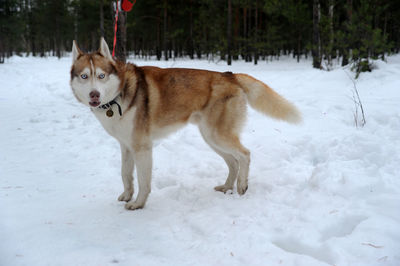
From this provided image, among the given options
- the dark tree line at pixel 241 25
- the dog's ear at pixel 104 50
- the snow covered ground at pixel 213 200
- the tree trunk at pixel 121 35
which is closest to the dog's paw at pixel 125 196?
the snow covered ground at pixel 213 200

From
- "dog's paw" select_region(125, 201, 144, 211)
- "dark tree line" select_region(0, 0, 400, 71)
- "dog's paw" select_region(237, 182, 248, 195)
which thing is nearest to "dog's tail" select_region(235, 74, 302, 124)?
"dog's paw" select_region(237, 182, 248, 195)

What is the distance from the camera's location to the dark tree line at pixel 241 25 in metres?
8.93

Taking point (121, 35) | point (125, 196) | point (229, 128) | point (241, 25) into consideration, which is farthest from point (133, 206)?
point (241, 25)

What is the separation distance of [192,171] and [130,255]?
1.81 m

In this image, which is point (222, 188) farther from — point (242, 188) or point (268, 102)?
point (268, 102)

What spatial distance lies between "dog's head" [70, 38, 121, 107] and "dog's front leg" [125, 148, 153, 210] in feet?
2.16

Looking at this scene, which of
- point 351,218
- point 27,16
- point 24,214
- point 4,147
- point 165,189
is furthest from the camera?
point 27,16

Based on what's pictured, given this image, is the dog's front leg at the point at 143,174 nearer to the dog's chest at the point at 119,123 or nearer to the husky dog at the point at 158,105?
the husky dog at the point at 158,105

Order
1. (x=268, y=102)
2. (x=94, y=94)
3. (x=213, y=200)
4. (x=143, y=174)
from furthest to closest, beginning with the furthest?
(x=268, y=102), (x=213, y=200), (x=143, y=174), (x=94, y=94)

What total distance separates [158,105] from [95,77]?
0.71 m

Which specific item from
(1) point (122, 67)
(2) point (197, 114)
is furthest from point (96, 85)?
(2) point (197, 114)

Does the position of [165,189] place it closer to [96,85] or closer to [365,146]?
[96,85]

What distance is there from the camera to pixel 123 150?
3.11 metres

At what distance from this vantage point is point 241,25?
28.8 meters
